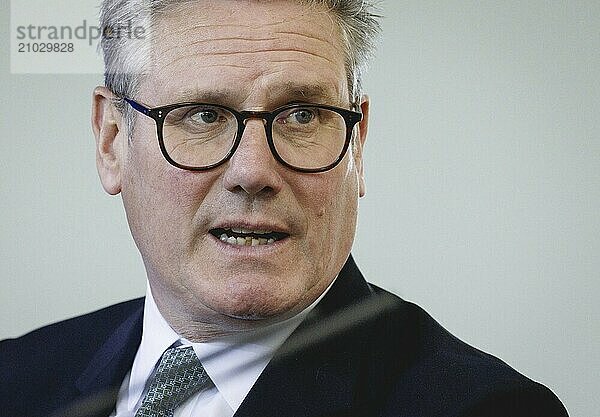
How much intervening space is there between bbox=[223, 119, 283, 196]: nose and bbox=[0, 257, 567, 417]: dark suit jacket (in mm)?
222

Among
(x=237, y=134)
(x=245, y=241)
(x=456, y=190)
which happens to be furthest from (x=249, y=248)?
(x=456, y=190)

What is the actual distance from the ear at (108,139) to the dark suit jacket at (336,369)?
0.64ft

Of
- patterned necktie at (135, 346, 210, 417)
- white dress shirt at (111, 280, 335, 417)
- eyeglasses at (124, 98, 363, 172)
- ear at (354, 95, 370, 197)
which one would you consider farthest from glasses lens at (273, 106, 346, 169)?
patterned necktie at (135, 346, 210, 417)

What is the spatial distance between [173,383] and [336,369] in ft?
0.73

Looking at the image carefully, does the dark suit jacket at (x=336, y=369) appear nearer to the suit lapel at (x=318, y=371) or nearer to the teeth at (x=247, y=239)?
the suit lapel at (x=318, y=371)

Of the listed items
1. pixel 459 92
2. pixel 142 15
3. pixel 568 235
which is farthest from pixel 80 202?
pixel 568 235

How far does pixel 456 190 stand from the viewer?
140 centimetres

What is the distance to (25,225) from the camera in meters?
1.42

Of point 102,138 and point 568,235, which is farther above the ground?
point 102,138

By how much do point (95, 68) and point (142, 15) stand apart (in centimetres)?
15

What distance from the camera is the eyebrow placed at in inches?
45.0

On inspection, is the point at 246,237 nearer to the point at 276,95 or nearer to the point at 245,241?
the point at 245,241

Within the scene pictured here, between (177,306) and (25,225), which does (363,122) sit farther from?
(25,225)

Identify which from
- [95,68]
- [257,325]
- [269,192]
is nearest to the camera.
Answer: [269,192]
